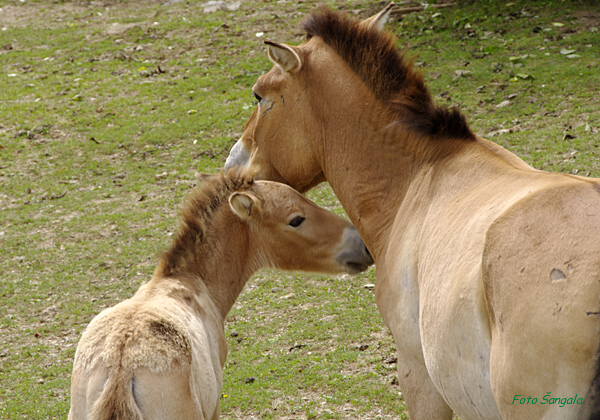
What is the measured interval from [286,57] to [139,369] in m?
2.01

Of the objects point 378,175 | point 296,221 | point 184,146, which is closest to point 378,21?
point 378,175

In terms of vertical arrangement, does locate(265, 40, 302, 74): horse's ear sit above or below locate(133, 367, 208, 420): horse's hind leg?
above

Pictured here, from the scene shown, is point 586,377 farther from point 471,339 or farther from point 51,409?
point 51,409

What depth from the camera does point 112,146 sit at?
33.7ft

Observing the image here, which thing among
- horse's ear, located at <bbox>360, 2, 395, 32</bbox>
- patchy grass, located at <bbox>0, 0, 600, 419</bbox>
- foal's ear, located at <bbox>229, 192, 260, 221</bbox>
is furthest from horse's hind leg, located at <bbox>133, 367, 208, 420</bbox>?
horse's ear, located at <bbox>360, 2, 395, 32</bbox>

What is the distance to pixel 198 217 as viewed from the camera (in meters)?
4.19

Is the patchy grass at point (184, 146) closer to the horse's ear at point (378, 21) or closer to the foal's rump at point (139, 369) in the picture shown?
the foal's rump at point (139, 369)

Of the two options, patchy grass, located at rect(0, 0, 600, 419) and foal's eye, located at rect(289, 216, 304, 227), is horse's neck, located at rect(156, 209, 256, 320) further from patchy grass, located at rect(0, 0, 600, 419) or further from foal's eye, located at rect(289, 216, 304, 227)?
patchy grass, located at rect(0, 0, 600, 419)

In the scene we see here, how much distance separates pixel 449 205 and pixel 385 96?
38.1 inches

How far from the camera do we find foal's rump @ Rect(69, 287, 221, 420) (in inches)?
113

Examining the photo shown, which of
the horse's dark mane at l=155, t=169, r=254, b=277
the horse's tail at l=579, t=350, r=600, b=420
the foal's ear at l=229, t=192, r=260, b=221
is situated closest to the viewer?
the horse's tail at l=579, t=350, r=600, b=420

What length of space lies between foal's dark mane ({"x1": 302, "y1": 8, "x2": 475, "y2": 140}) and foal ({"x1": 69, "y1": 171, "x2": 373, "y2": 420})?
1047mm

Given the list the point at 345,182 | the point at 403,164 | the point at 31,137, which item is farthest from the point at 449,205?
the point at 31,137

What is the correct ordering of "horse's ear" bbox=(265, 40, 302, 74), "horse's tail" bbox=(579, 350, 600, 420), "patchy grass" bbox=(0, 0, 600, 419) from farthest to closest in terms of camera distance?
"patchy grass" bbox=(0, 0, 600, 419) → "horse's ear" bbox=(265, 40, 302, 74) → "horse's tail" bbox=(579, 350, 600, 420)
